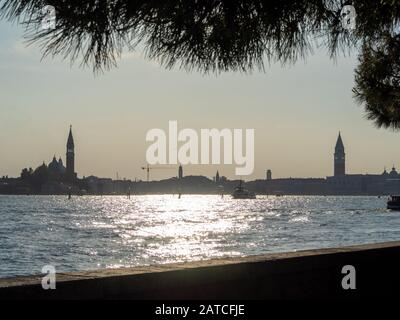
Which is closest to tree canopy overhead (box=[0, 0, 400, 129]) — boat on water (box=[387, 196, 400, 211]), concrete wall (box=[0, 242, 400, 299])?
concrete wall (box=[0, 242, 400, 299])

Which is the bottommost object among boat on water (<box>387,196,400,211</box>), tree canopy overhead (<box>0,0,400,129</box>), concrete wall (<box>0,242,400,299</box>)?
boat on water (<box>387,196,400,211</box>)

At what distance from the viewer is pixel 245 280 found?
18.6 ft

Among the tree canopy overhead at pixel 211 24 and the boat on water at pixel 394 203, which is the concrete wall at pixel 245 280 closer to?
the tree canopy overhead at pixel 211 24

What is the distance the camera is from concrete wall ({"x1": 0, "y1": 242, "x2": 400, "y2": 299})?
491 centimetres

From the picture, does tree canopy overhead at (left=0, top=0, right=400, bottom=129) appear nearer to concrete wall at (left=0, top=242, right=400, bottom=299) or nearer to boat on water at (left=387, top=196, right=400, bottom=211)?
concrete wall at (left=0, top=242, right=400, bottom=299)

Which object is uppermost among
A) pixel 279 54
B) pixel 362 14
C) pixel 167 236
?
pixel 362 14

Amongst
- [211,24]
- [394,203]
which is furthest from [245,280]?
[394,203]

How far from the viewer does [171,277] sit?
529 cm

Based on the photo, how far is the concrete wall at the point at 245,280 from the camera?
16.1 feet

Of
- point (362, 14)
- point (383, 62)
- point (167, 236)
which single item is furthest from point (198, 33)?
point (167, 236)

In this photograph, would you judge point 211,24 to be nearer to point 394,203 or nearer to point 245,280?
point 245,280

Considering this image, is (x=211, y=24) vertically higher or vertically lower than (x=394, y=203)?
higher
